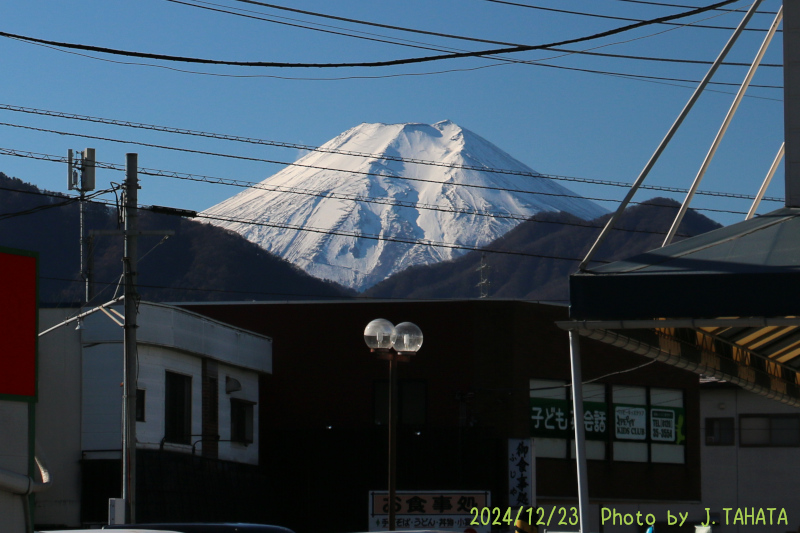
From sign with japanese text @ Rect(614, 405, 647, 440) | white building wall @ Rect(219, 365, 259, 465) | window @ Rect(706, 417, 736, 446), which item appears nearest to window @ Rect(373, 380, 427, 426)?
white building wall @ Rect(219, 365, 259, 465)

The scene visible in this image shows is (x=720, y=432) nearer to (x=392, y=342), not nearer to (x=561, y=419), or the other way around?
(x=561, y=419)

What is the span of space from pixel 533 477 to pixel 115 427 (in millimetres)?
11454

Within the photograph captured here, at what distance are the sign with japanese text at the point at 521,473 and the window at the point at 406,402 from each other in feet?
10.1

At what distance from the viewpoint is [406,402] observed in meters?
33.1

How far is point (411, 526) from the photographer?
2620cm

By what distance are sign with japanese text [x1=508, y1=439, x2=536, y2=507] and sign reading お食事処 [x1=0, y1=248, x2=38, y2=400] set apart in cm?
2171

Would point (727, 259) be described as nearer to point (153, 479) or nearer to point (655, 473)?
point (153, 479)

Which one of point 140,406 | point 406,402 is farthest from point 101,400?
point 406,402

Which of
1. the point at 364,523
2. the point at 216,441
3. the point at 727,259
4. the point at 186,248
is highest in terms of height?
the point at 186,248

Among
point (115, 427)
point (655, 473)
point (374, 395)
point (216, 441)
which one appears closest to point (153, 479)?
point (115, 427)

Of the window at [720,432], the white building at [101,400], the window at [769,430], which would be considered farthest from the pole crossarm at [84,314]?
the window at [769,430]

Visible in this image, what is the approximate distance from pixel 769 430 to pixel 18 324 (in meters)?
43.0

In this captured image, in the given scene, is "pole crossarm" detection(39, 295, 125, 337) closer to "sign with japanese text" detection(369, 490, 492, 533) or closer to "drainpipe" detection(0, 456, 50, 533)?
"sign with japanese text" detection(369, 490, 492, 533)

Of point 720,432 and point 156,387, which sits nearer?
point 156,387
